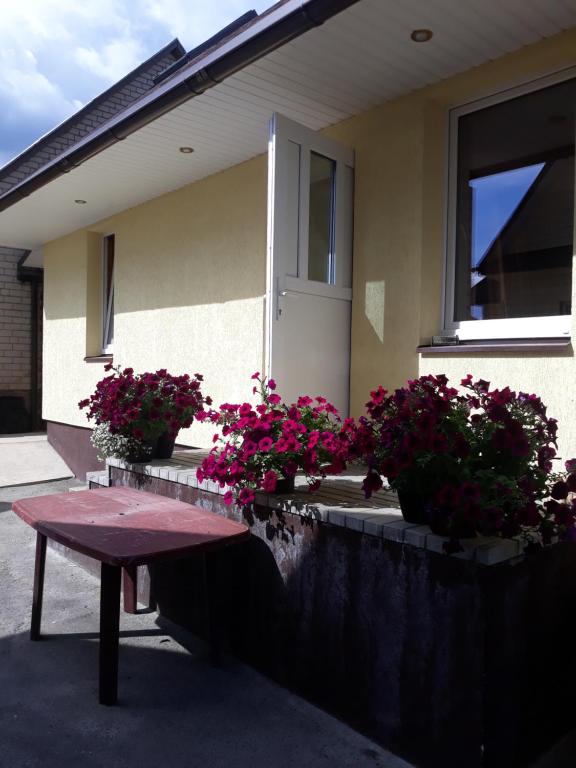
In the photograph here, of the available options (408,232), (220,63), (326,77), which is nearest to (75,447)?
(408,232)

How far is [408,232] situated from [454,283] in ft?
1.45

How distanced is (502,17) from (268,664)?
329cm

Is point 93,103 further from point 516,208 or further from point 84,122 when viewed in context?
point 516,208

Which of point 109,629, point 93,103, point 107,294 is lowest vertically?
point 109,629

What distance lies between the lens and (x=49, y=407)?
8.79m

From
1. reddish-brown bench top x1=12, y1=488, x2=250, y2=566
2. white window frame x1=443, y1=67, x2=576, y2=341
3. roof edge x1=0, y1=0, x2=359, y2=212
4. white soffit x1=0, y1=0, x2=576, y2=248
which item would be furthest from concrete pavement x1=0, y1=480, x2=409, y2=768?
white soffit x1=0, y1=0, x2=576, y2=248

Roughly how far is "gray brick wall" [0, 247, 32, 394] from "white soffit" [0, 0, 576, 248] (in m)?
5.74

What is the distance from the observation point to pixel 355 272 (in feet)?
14.6

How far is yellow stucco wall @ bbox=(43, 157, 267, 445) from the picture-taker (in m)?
5.42

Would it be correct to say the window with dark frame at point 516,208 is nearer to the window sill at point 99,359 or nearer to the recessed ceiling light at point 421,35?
the recessed ceiling light at point 421,35

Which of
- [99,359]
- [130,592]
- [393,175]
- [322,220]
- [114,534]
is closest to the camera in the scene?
[114,534]

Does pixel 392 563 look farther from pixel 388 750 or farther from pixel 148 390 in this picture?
pixel 148 390

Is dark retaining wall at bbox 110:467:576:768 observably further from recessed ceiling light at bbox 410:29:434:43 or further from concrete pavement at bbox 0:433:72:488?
concrete pavement at bbox 0:433:72:488

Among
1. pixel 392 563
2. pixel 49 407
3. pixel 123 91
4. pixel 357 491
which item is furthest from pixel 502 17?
pixel 123 91
